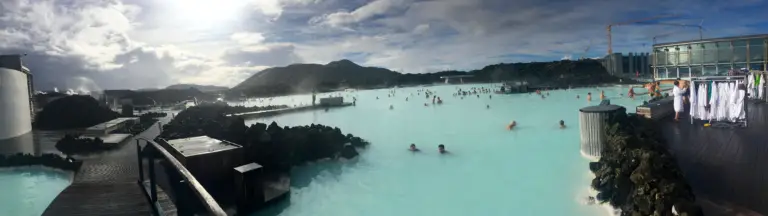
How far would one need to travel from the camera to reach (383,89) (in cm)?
3338

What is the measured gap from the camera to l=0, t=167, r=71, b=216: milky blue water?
6.20 meters

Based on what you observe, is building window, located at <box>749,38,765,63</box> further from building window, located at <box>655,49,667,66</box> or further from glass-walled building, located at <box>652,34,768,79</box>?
building window, located at <box>655,49,667,66</box>

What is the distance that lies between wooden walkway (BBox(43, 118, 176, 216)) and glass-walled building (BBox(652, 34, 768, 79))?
13622mm

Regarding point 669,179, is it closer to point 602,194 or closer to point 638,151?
point 638,151

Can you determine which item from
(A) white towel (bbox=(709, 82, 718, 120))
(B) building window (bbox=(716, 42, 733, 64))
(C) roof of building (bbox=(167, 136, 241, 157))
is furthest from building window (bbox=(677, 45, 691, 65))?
(C) roof of building (bbox=(167, 136, 241, 157))

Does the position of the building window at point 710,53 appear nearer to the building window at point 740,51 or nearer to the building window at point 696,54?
the building window at point 696,54

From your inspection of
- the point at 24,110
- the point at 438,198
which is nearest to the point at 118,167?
the point at 438,198

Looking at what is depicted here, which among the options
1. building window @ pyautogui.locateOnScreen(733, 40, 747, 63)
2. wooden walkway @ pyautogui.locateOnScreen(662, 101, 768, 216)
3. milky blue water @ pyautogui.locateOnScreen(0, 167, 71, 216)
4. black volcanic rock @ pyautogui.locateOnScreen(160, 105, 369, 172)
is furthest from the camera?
building window @ pyautogui.locateOnScreen(733, 40, 747, 63)

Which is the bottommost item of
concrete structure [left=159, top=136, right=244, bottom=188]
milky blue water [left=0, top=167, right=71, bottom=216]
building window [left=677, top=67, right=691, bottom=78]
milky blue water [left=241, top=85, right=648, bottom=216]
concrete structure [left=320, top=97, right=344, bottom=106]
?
milky blue water [left=241, top=85, right=648, bottom=216]

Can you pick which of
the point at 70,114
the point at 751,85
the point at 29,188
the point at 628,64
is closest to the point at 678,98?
the point at 751,85

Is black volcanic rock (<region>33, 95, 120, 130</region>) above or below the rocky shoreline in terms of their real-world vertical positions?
above

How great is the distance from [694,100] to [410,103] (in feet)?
79.5

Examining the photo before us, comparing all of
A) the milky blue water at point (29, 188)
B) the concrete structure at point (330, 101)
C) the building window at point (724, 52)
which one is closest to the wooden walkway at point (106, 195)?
the milky blue water at point (29, 188)

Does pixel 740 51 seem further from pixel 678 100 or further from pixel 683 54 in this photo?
pixel 678 100
